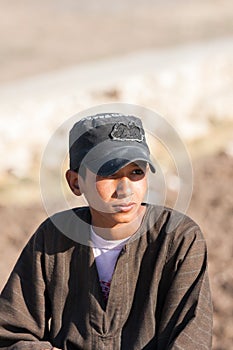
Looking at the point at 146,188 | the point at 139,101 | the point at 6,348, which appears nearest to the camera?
the point at 146,188

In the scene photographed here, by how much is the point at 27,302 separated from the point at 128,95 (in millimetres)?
5493

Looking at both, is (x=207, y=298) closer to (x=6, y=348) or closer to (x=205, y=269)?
(x=205, y=269)

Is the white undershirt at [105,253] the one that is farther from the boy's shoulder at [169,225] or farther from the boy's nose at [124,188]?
the boy's nose at [124,188]

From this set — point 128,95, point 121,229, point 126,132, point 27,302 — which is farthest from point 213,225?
point 126,132

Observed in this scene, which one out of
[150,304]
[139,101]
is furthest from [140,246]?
[139,101]

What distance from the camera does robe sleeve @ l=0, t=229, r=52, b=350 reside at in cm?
303

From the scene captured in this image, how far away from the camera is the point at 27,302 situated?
10.1 feet

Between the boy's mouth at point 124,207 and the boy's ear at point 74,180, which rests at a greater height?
the boy's ear at point 74,180

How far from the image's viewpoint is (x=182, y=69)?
29.1 ft

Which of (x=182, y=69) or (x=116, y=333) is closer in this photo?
(x=116, y=333)

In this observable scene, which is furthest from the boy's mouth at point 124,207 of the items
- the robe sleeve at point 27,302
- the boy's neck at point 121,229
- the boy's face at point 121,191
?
the robe sleeve at point 27,302

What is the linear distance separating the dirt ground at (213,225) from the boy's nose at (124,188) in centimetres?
224

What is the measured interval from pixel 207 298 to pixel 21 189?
447 cm

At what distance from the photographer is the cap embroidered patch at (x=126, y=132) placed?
2760 mm
